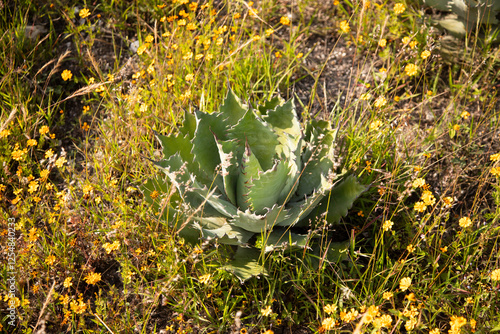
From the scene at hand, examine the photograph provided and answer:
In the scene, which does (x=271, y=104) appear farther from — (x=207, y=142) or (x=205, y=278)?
(x=205, y=278)

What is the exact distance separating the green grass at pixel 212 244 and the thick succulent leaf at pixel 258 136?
15.0 inches

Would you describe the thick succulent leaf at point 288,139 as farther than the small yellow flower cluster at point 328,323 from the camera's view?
Yes

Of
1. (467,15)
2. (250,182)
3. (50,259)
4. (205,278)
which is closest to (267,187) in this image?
(250,182)

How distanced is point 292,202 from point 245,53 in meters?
1.52

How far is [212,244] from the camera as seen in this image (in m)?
2.48

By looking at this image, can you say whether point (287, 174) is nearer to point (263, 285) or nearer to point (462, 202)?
point (263, 285)

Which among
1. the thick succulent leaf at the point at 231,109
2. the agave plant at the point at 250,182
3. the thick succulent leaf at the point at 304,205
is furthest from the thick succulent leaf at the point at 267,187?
the thick succulent leaf at the point at 231,109

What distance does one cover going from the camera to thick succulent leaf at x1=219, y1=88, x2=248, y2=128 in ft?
8.03

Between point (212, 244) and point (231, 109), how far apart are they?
2.57 feet

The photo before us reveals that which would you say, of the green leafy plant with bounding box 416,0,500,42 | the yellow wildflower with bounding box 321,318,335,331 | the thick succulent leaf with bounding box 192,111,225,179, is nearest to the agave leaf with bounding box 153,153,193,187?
the thick succulent leaf with bounding box 192,111,225,179

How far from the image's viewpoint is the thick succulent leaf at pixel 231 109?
96.3 inches

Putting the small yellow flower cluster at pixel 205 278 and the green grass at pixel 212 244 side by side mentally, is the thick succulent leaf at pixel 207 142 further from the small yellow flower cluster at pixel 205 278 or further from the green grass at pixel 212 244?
the small yellow flower cluster at pixel 205 278

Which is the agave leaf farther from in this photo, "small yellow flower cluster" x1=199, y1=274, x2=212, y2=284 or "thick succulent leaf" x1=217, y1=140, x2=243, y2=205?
"small yellow flower cluster" x1=199, y1=274, x2=212, y2=284

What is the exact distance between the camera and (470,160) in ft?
9.56
